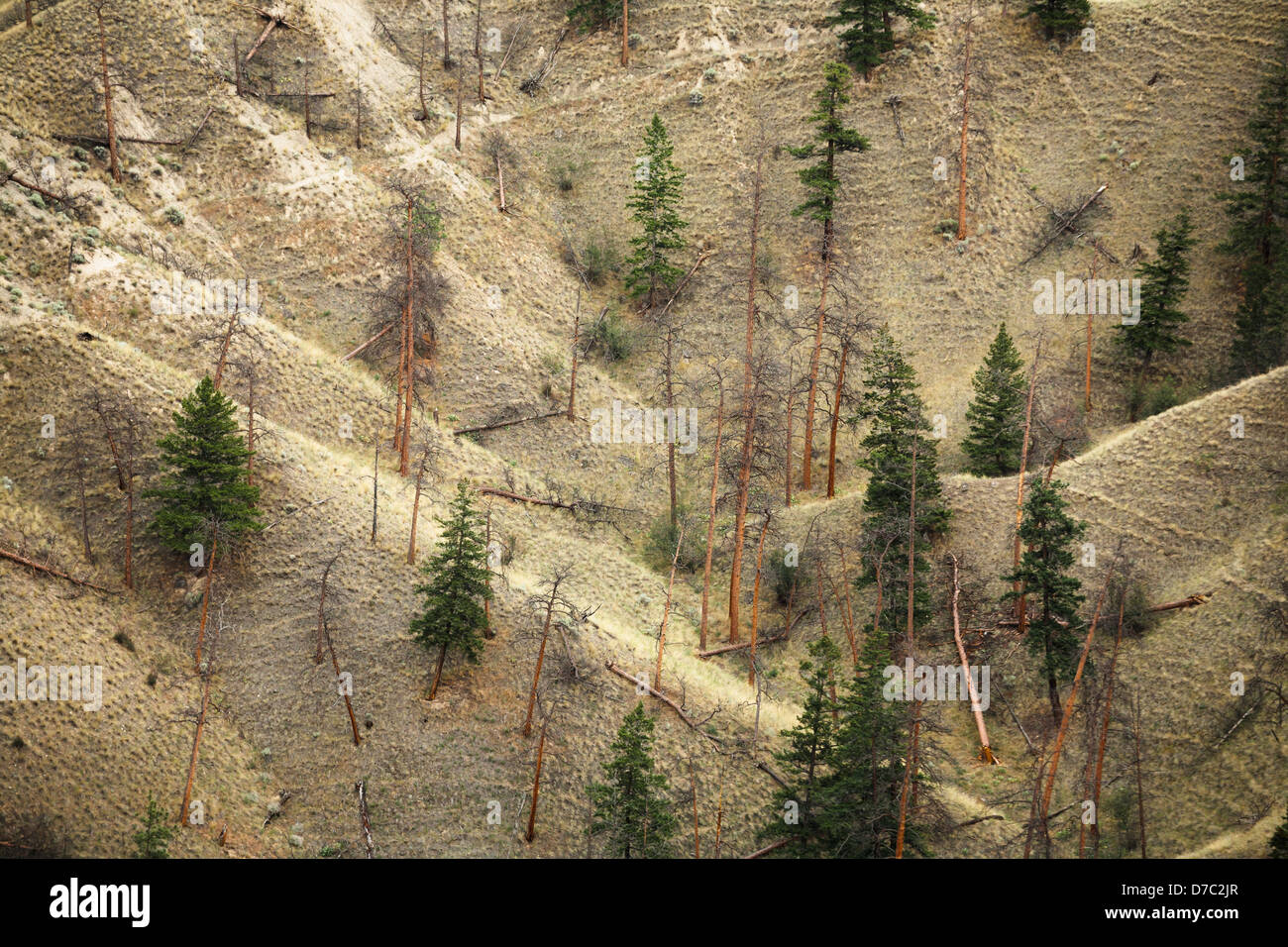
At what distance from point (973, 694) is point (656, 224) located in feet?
97.7

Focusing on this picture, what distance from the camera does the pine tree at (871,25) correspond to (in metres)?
68.5

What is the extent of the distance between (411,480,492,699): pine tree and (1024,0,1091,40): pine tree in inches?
1930

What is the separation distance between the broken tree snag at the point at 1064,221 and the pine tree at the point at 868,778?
3479 centimetres

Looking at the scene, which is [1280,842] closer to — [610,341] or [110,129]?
[610,341]

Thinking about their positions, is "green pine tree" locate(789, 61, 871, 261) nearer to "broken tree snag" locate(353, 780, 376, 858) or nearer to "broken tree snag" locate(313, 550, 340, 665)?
"broken tree snag" locate(313, 550, 340, 665)

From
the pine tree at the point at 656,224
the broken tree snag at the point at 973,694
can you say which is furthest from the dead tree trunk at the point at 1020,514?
the pine tree at the point at 656,224

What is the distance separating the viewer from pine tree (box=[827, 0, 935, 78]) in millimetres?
68500

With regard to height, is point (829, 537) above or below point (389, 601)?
above

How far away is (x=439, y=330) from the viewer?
58.2m

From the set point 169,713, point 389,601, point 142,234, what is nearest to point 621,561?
point 389,601

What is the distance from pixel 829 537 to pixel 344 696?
20283 mm

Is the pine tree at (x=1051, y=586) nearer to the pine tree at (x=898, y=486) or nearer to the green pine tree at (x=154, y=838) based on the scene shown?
the pine tree at (x=898, y=486)

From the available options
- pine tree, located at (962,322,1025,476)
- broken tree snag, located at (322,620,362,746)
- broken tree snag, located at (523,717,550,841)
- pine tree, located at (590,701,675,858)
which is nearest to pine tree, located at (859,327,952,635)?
pine tree, located at (962,322,1025,476)

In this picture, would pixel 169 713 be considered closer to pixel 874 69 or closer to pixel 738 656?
pixel 738 656
